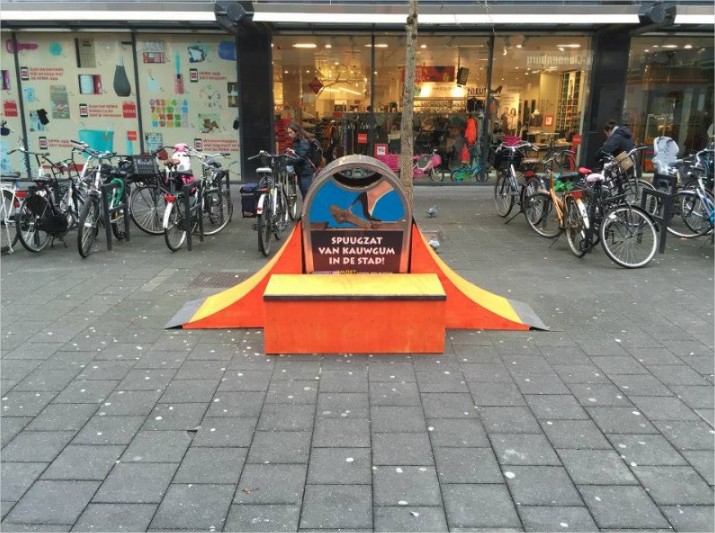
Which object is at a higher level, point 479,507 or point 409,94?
point 409,94

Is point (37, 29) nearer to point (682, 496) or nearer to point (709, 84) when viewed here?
point (682, 496)

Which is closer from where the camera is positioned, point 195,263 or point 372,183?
point 372,183

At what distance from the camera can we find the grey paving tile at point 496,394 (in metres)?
3.84

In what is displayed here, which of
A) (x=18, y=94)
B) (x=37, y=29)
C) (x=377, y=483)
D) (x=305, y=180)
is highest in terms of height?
(x=37, y=29)

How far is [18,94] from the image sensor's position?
12922 millimetres

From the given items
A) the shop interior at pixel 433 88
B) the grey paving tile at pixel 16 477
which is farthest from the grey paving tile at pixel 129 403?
the shop interior at pixel 433 88

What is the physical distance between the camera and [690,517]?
277cm

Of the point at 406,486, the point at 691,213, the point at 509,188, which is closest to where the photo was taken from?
the point at 406,486

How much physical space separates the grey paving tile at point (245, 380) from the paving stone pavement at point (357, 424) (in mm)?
17

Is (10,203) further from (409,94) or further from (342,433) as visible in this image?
(342,433)

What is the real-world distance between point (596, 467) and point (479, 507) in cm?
76

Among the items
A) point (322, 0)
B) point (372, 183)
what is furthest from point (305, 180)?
point (372, 183)

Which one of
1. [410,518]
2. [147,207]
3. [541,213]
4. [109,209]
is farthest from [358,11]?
[410,518]

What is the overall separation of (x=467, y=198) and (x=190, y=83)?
21.2 ft
